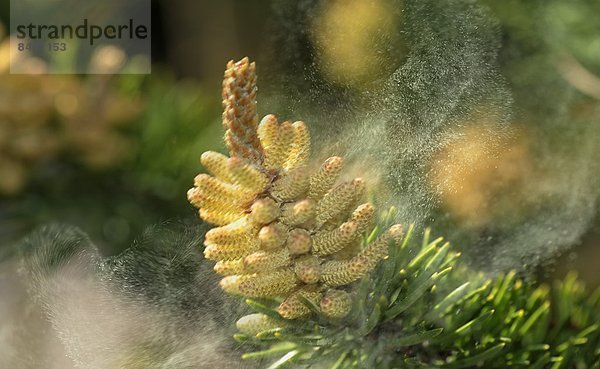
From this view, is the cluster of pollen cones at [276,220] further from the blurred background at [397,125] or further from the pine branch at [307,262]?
the blurred background at [397,125]

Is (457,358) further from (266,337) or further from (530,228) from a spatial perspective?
(530,228)

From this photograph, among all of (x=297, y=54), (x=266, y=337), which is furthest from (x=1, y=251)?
(x=266, y=337)

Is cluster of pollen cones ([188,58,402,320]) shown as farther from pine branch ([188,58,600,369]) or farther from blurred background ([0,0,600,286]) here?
blurred background ([0,0,600,286])

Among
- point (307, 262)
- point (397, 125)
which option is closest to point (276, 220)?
point (307, 262)

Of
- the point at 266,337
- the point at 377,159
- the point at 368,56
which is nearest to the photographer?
the point at 266,337

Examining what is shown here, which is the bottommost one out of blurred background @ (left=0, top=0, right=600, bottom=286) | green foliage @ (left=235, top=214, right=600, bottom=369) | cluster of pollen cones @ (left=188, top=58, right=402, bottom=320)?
green foliage @ (left=235, top=214, right=600, bottom=369)

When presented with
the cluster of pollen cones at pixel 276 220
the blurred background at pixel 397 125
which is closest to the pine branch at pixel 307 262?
the cluster of pollen cones at pixel 276 220

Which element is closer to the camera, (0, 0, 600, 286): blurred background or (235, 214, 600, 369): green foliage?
(235, 214, 600, 369): green foliage

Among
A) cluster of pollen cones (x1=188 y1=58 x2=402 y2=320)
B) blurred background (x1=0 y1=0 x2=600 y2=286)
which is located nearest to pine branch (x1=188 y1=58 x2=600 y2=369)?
cluster of pollen cones (x1=188 y1=58 x2=402 y2=320)
